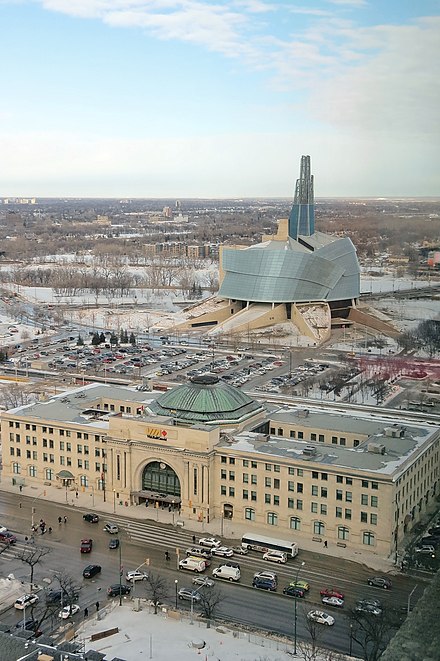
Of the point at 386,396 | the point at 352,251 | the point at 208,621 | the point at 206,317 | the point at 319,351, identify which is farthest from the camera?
the point at 206,317

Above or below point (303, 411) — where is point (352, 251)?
above

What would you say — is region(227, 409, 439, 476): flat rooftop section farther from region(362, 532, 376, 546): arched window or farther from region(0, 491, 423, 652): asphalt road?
region(0, 491, 423, 652): asphalt road

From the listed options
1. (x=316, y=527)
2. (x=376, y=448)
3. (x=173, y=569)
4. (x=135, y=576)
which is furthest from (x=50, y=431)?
(x=376, y=448)

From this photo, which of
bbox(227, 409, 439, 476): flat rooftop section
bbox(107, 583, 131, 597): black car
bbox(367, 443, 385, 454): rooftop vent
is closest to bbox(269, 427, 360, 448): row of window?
bbox(227, 409, 439, 476): flat rooftop section

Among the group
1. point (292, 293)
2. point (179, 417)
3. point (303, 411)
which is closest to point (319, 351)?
point (292, 293)

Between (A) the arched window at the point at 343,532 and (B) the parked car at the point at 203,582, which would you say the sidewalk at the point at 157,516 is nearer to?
(A) the arched window at the point at 343,532

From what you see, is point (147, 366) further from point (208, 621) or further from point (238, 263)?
point (208, 621)

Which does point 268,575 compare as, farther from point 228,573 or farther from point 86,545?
point 86,545

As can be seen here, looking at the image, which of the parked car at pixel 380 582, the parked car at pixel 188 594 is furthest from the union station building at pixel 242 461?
the parked car at pixel 188 594
